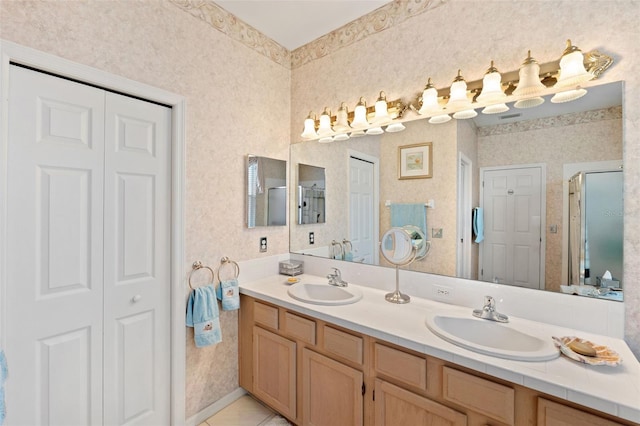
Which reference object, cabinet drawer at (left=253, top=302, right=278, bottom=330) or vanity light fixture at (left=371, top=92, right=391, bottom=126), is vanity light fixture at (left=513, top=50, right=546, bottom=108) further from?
cabinet drawer at (left=253, top=302, right=278, bottom=330)

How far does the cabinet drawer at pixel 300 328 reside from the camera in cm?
161

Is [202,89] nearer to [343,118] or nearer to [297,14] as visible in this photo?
[297,14]

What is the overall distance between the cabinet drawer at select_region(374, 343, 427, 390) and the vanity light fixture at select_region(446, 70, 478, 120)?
1.32m

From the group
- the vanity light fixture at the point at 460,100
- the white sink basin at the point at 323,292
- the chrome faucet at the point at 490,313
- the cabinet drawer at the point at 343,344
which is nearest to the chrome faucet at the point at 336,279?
the white sink basin at the point at 323,292

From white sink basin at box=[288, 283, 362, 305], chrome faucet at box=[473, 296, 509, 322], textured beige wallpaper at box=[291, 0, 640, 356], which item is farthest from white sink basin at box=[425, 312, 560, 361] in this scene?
white sink basin at box=[288, 283, 362, 305]

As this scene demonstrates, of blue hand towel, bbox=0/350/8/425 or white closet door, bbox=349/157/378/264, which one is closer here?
blue hand towel, bbox=0/350/8/425

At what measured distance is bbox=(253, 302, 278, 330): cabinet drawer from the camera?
182cm

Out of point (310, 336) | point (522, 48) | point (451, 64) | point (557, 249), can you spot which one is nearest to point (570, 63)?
point (522, 48)

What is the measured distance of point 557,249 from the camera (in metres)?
1.43

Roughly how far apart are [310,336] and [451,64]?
180 centimetres

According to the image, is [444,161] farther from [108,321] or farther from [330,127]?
[108,321]

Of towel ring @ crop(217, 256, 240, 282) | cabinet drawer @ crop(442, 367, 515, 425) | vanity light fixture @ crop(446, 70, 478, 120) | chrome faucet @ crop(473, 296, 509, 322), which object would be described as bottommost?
cabinet drawer @ crop(442, 367, 515, 425)

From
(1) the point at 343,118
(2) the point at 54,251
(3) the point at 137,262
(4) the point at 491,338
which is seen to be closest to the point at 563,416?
(4) the point at 491,338

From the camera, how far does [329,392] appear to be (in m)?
1.55
